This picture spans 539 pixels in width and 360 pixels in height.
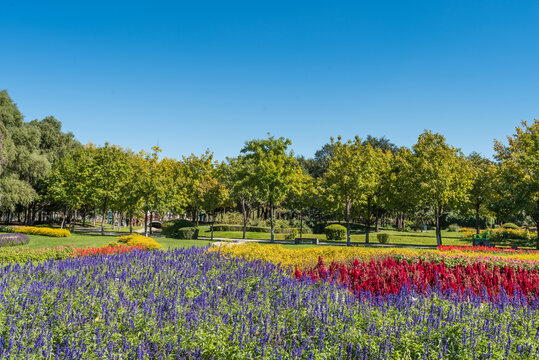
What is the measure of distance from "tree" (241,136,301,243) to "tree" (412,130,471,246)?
9665 millimetres

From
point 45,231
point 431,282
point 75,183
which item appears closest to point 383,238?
point 431,282

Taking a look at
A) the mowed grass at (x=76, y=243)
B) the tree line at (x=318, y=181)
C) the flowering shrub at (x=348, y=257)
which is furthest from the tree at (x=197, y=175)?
the flowering shrub at (x=348, y=257)

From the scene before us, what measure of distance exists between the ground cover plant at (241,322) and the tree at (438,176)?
63.5 ft

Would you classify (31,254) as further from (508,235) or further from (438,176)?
(508,235)

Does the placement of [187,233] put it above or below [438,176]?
below

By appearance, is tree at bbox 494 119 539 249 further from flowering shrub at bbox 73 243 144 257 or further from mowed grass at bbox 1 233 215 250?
flowering shrub at bbox 73 243 144 257

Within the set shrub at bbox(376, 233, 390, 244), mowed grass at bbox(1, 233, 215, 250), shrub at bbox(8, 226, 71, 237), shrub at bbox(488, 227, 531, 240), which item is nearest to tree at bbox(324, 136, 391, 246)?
shrub at bbox(376, 233, 390, 244)

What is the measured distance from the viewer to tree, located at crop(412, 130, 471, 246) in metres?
23.9

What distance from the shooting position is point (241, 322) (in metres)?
4.54

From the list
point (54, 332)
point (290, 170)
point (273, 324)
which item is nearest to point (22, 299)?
point (54, 332)

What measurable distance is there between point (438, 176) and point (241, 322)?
76.0 feet

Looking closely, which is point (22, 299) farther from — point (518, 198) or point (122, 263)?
point (518, 198)

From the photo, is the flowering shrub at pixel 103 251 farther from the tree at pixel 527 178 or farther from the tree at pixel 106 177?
the tree at pixel 527 178

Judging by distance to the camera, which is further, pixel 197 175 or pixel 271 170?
pixel 197 175
